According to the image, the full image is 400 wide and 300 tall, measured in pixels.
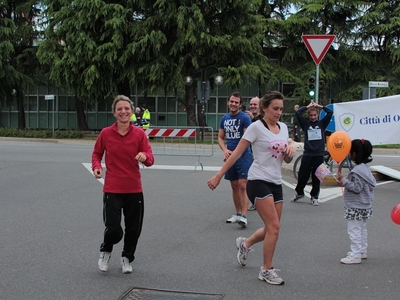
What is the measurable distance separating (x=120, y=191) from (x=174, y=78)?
22.6 m

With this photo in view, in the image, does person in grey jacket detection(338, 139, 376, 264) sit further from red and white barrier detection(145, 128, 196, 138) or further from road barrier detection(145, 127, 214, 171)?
red and white barrier detection(145, 128, 196, 138)

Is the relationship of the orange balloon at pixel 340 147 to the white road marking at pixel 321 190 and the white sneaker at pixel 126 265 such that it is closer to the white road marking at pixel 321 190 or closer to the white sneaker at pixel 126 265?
the white sneaker at pixel 126 265

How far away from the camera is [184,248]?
5906 mm

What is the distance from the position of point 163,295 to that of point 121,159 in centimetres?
141

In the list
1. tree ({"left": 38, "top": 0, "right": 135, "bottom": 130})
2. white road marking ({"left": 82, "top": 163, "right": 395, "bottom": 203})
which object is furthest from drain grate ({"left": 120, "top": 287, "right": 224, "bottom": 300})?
tree ({"left": 38, "top": 0, "right": 135, "bottom": 130})

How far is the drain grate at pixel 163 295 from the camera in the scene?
4.31 meters

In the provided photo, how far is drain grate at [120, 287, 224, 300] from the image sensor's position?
4312 millimetres

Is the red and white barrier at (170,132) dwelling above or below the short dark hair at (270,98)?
below

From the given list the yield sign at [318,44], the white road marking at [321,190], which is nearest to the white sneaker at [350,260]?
the white road marking at [321,190]

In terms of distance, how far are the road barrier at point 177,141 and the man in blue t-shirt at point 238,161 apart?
579 cm

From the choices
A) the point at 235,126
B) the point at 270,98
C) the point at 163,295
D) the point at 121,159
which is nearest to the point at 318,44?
the point at 235,126

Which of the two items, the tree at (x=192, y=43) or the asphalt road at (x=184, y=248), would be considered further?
the tree at (x=192, y=43)

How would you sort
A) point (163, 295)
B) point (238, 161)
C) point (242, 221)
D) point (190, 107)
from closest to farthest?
point (163, 295), point (242, 221), point (238, 161), point (190, 107)

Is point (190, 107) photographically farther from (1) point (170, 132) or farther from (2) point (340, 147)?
(2) point (340, 147)
